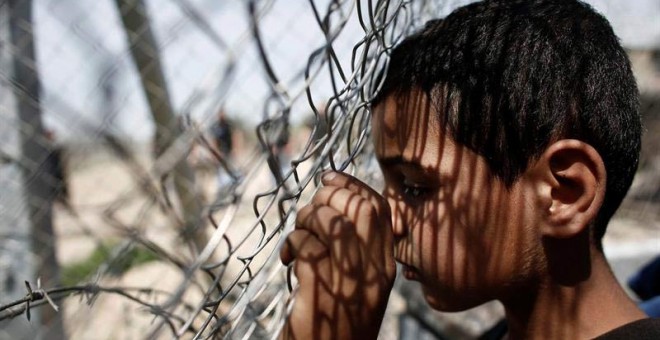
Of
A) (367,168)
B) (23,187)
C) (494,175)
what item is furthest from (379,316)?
(23,187)

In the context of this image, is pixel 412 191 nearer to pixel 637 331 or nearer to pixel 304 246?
pixel 304 246

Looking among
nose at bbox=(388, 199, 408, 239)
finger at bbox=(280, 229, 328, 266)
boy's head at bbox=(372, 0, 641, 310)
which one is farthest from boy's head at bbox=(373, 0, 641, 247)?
finger at bbox=(280, 229, 328, 266)

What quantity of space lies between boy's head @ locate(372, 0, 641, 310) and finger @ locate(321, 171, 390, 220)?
4.7 inches

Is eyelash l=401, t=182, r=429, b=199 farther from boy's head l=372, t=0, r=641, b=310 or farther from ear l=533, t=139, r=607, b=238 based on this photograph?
ear l=533, t=139, r=607, b=238

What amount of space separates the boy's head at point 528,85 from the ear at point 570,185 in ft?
0.07

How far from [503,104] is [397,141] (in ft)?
0.47

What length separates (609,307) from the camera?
33.7 inches

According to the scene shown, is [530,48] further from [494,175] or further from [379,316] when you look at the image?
[379,316]

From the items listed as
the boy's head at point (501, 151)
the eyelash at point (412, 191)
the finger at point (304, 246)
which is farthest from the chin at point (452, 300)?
the finger at point (304, 246)

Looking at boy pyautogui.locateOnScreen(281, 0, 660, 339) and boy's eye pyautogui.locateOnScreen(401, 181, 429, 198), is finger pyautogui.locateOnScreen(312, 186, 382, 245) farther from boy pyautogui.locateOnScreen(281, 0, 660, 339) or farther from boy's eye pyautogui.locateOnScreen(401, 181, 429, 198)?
boy's eye pyautogui.locateOnScreen(401, 181, 429, 198)

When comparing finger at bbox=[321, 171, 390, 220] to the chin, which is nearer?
finger at bbox=[321, 171, 390, 220]

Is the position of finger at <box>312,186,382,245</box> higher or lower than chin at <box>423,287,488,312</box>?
higher

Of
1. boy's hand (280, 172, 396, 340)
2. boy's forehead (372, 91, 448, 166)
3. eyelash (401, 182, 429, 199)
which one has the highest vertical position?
boy's forehead (372, 91, 448, 166)

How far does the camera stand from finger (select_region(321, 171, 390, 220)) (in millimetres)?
713
